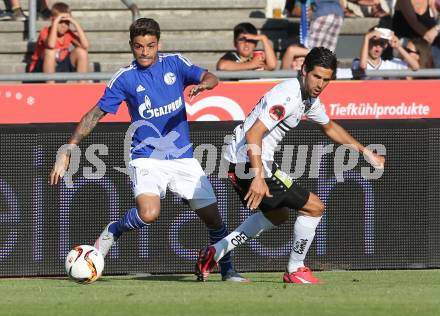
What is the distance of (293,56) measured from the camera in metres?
15.3

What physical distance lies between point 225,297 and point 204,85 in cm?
190

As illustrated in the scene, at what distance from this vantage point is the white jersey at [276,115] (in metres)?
9.80

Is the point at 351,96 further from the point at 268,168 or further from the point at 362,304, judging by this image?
the point at 362,304

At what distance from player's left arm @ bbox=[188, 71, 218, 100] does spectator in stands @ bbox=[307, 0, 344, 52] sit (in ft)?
18.7

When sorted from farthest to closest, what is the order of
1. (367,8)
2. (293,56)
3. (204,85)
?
(367,8) → (293,56) → (204,85)

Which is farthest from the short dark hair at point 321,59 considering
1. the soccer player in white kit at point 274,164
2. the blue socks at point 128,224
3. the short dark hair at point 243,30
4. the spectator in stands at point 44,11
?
the spectator in stands at point 44,11

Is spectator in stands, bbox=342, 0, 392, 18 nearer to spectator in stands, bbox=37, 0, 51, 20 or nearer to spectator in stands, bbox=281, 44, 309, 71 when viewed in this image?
spectator in stands, bbox=281, 44, 309, 71

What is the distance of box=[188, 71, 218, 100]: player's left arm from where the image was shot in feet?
32.4

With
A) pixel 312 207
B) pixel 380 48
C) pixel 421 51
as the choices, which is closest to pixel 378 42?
pixel 380 48

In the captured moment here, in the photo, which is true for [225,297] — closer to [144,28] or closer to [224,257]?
[224,257]

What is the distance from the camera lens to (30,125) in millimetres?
11688

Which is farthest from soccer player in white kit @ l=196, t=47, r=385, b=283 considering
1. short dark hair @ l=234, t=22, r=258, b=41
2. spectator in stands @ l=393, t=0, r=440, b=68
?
spectator in stands @ l=393, t=0, r=440, b=68

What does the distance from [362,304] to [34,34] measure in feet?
30.4

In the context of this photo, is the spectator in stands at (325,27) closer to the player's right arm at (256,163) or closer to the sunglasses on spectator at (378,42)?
the sunglasses on spectator at (378,42)
